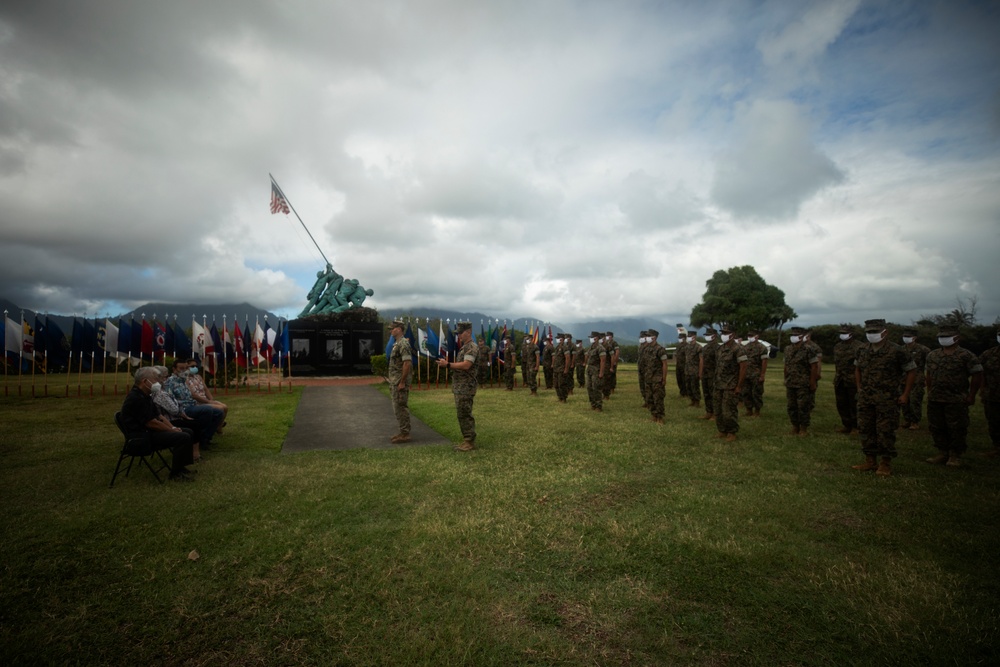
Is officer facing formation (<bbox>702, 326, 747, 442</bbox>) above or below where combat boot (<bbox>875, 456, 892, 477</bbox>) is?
above

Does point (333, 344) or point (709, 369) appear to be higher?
point (333, 344)

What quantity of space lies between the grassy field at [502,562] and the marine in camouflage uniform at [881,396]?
39 centimetres

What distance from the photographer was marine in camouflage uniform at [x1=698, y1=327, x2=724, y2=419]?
11.5 m

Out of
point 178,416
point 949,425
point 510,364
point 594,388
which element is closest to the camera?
point 178,416

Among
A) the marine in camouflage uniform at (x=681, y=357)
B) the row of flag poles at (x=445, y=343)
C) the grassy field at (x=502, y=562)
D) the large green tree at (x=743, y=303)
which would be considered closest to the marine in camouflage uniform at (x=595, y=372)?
the marine in camouflage uniform at (x=681, y=357)

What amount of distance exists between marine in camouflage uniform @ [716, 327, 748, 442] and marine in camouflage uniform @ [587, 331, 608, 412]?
3.74 meters

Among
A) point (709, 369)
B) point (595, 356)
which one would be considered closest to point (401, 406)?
point (595, 356)

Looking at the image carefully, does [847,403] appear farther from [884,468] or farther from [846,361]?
[884,468]

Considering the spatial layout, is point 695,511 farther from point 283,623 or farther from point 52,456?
point 52,456

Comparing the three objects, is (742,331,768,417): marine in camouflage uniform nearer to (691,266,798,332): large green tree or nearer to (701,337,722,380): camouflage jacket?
(701,337,722,380): camouflage jacket

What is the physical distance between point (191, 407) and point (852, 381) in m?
12.4

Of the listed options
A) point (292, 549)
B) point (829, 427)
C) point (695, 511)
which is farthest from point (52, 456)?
point (829, 427)

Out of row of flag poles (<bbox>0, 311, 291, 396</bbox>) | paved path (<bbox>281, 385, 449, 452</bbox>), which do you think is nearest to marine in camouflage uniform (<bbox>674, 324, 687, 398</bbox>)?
paved path (<bbox>281, 385, 449, 452</bbox>)

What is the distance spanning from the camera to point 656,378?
11039 mm
